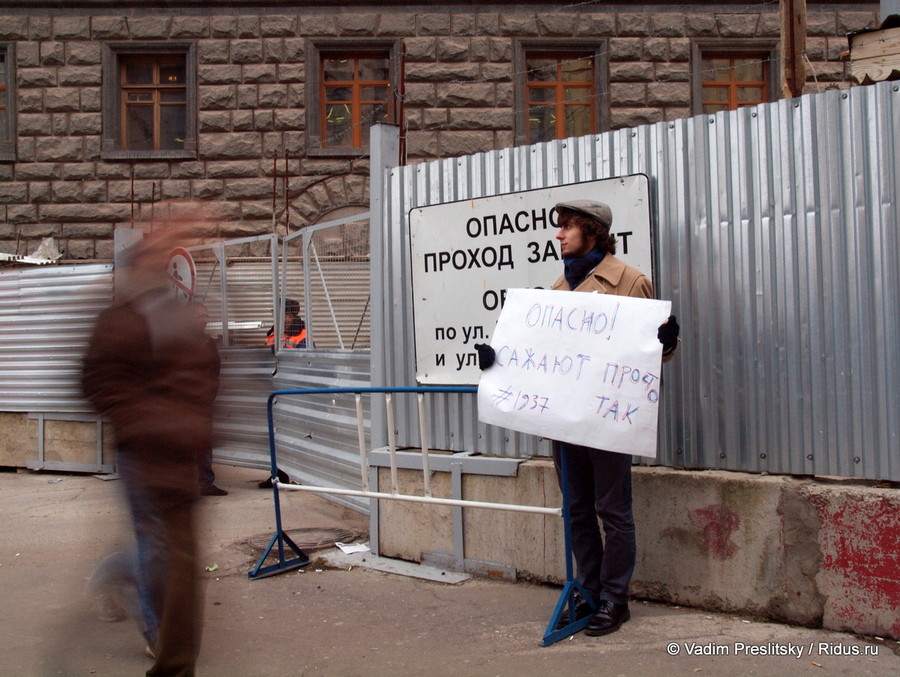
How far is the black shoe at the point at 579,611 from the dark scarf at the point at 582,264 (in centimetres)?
151

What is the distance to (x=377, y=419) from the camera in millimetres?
6145

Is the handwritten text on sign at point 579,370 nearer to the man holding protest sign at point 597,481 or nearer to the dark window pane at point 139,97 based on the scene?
the man holding protest sign at point 597,481

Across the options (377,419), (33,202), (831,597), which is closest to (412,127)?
(33,202)

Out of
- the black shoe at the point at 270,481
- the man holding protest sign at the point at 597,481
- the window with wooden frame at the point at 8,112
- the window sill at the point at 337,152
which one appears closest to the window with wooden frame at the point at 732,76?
the window sill at the point at 337,152

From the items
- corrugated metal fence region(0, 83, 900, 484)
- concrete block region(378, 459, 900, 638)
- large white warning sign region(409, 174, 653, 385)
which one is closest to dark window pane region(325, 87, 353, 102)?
large white warning sign region(409, 174, 653, 385)

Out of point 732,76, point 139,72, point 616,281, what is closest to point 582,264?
point 616,281

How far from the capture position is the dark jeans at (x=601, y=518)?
4.33m

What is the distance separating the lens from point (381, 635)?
4570mm

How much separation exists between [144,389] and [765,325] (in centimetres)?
283

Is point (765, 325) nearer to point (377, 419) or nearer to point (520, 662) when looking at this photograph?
point (520, 662)

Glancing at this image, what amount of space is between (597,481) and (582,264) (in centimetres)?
101

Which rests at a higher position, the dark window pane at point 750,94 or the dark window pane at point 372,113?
the dark window pane at point 750,94

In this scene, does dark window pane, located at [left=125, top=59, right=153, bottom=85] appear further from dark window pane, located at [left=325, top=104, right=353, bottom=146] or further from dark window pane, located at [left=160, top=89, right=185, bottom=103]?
dark window pane, located at [left=325, top=104, right=353, bottom=146]

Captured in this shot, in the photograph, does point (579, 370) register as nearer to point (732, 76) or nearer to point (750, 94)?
point (732, 76)
